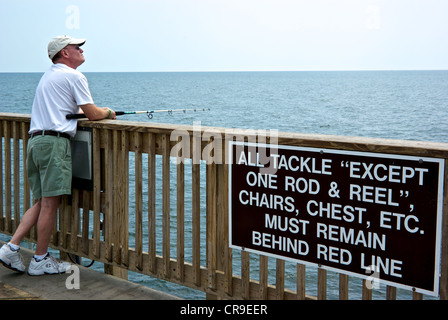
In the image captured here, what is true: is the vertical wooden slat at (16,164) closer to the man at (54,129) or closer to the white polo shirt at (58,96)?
the man at (54,129)

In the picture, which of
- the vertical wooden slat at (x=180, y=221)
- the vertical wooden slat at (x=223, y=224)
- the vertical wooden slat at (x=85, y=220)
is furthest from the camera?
the vertical wooden slat at (x=85, y=220)

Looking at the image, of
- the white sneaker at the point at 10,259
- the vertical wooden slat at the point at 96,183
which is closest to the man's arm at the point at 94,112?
the vertical wooden slat at the point at 96,183

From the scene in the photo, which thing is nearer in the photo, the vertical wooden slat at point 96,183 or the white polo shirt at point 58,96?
the white polo shirt at point 58,96

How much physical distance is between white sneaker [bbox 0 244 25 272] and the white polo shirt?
914 mm

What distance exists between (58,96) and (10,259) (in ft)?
4.16

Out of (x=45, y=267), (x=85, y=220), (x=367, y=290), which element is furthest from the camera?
(x=85, y=220)

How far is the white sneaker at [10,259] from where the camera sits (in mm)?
→ 4383

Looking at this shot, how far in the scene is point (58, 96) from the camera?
4230 mm

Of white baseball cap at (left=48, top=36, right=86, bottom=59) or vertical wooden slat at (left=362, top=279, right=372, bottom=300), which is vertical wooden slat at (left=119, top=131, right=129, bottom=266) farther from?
vertical wooden slat at (left=362, top=279, right=372, bottom=300)

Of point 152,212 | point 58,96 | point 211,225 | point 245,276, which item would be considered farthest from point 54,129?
point 245,276

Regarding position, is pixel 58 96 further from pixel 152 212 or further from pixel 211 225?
pixel 211 225

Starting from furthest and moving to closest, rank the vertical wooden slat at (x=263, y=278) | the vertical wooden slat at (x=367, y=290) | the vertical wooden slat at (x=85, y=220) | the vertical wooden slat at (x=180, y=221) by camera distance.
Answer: the vertical wooden slat at (x=85, y=220) → the vertical wooden slat at (x=180, y=221) → the vertical wooden slat at (x=263, y=278) → the vertical wooden slat at (x=367, y=290)
